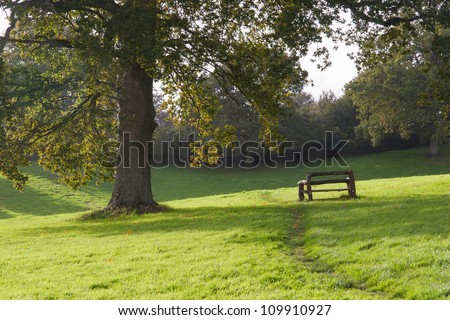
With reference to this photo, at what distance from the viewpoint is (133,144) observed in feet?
73.8

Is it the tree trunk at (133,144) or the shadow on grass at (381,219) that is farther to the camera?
the tree trunk at (133,144)

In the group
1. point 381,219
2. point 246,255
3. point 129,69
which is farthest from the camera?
point 129,69

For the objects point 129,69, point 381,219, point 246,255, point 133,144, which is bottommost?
point 246,255

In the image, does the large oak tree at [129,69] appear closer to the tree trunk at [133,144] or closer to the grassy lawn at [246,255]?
the tree trunk at [133,144]

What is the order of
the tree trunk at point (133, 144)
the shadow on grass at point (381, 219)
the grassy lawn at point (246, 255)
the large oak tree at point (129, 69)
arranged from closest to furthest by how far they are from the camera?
the grassy lawn at point (246, 255) < the shadow on grass at point (381, 219) < the large oak tree at point (129, 69) < the tree trunk at point (133, 144)

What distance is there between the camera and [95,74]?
19281mm

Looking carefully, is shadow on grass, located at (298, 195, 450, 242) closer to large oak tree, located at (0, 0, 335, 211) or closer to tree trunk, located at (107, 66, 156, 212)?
large oak tree, located at (0, 0, 335, 211)

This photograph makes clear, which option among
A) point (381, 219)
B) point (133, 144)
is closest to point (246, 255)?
point (381, 219)

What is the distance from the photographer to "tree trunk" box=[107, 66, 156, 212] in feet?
73.7

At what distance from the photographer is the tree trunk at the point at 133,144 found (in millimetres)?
22453

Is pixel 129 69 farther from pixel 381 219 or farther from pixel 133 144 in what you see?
pixel 381 219

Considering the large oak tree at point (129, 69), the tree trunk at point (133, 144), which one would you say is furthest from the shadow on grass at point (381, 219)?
the tree trunk at point (133, 144)

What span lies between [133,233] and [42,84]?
11410 millimetres

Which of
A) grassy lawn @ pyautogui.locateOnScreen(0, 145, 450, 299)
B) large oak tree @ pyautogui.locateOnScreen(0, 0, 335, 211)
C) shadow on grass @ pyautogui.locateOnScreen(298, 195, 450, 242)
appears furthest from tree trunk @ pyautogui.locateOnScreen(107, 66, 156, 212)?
shadow on grass @ pyautogui.locateOnScreen(298, 195, 450, 242)
